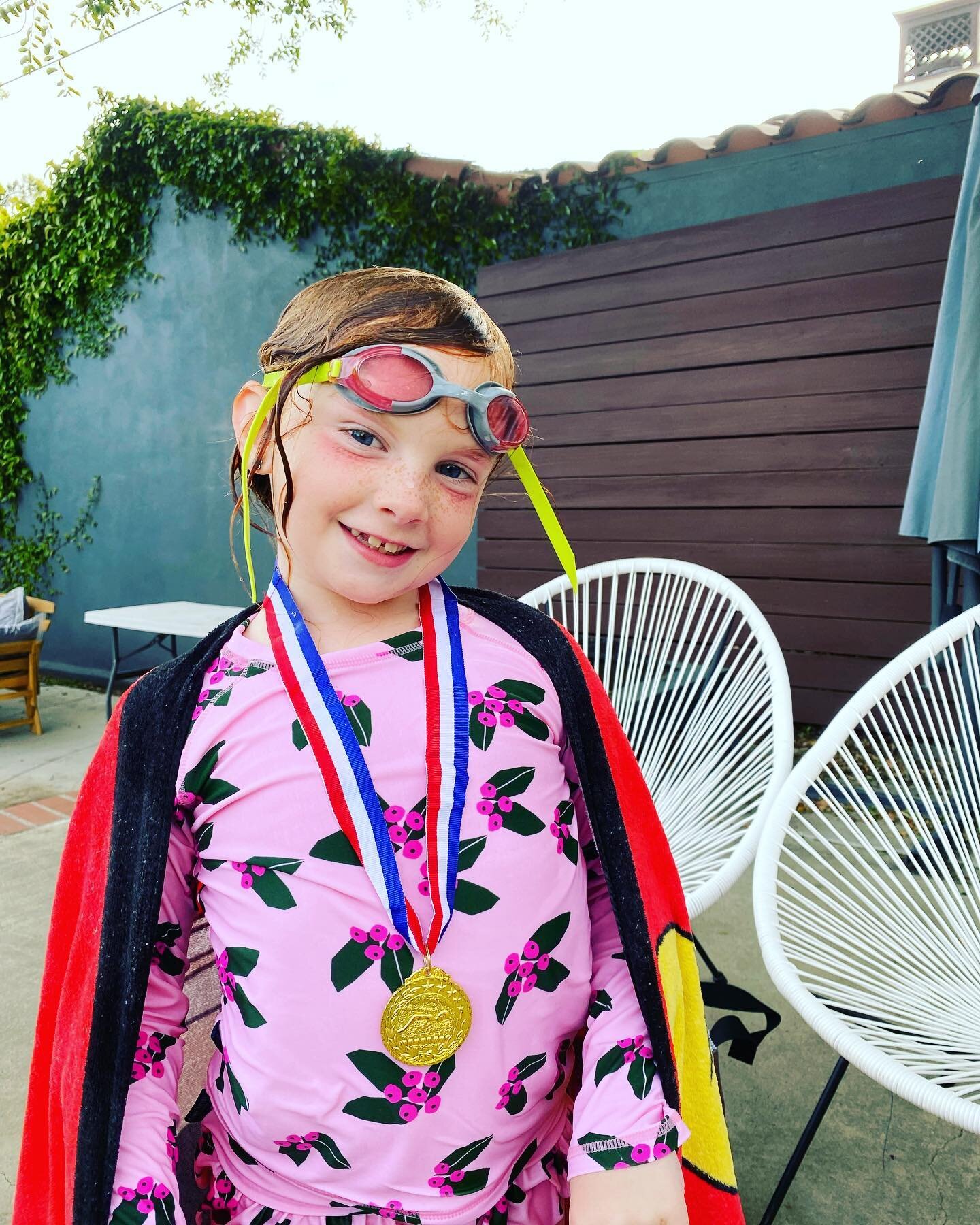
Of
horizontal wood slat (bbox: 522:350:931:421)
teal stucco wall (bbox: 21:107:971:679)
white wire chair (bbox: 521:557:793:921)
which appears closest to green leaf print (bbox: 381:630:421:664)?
white wire chair (bbox: 521:557:793:921)

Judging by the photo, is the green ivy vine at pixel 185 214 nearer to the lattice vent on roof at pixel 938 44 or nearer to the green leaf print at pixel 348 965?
the green leaf print at pixel 348 965

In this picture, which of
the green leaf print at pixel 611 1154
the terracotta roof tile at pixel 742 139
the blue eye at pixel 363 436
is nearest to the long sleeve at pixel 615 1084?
the green leaf print at pixel 611 1154

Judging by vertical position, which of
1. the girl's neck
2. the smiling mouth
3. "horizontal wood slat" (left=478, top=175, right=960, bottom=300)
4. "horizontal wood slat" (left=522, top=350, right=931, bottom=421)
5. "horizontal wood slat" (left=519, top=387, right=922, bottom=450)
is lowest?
the girl's neck

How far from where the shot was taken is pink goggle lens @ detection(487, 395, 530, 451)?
0.81 m

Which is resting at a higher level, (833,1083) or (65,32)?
(65,32)

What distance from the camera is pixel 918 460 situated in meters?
2.33

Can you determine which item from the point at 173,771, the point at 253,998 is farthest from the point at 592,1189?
the point at 173,771

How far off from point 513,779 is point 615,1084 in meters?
0.30

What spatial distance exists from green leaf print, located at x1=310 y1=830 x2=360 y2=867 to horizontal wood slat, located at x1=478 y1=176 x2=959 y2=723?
2457mm

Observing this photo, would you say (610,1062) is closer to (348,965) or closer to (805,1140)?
(348,965)

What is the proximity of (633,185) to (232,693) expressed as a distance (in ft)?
14.4

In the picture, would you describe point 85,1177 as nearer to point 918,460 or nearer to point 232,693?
point 232,693

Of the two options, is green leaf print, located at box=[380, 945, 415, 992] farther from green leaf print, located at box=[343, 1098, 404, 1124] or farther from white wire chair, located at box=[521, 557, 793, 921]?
white wire chair, located at box=[521, 557, 793, 921]

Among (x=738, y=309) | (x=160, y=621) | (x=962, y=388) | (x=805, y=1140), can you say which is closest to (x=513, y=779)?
(x=805, y=1140)
